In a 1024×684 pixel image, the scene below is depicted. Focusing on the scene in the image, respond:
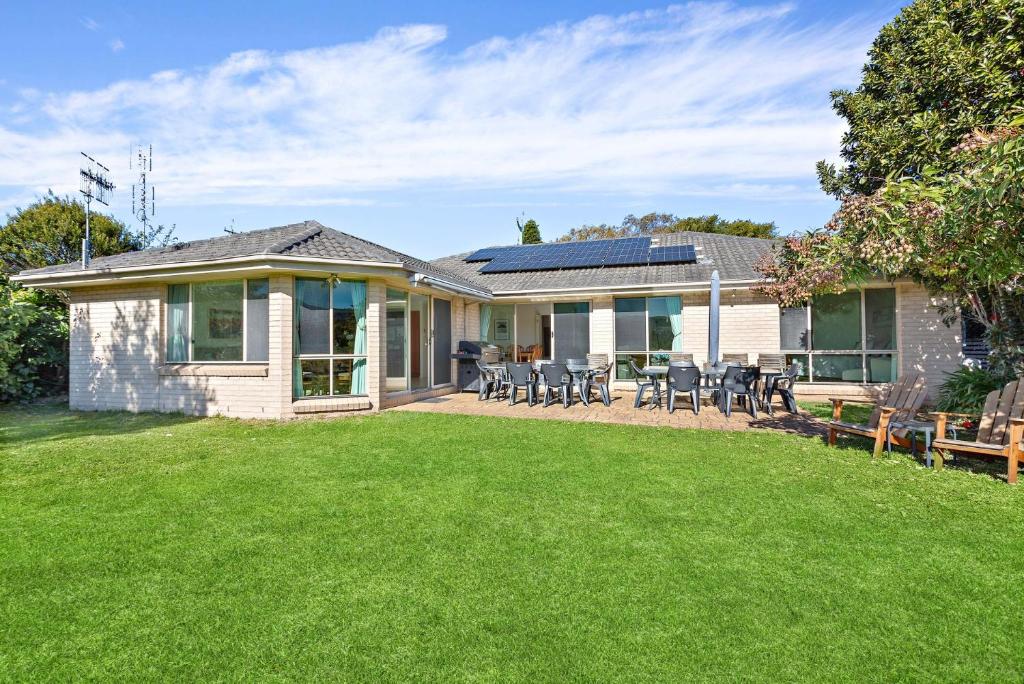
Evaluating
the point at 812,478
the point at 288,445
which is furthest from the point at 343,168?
the point at 812,478

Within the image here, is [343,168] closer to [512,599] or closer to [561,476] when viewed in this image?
[561,476]

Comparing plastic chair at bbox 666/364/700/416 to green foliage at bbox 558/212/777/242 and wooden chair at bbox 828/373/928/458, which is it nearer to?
wooden chair at bbox 828/373/928/458

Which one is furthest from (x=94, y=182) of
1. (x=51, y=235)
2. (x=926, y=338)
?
(x=926, y=338)

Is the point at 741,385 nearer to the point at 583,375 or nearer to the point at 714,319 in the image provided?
the point at 714,319

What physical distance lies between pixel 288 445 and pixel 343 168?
37.5ft

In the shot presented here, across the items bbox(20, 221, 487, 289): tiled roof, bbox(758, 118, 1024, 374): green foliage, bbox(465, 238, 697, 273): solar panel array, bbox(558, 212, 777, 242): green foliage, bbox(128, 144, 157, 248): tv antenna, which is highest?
bbox(558, 212, 777, 242): green foliage

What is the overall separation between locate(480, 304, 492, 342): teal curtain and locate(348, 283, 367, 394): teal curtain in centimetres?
589

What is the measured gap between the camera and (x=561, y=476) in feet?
19.2

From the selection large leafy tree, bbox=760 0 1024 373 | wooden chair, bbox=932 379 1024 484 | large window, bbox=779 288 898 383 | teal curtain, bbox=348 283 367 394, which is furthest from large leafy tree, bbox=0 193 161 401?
large window, bbox=779 288 898 383

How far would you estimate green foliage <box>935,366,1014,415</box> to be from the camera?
967cm

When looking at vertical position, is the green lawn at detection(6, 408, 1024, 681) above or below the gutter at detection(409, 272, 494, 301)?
below

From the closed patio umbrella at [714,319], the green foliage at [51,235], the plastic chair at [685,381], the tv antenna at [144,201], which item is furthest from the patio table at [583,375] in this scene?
the green foliage at [51,235]

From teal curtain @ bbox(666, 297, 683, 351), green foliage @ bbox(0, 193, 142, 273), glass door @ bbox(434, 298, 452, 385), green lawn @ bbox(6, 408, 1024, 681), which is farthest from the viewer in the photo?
green foliage @ bbox(0, 193, 142, 273)

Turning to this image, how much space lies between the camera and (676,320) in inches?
564
